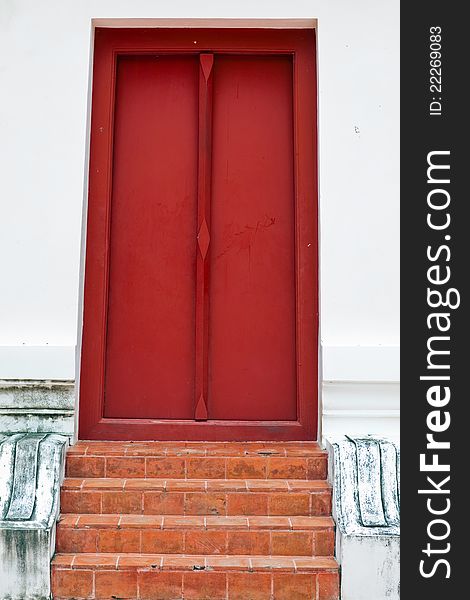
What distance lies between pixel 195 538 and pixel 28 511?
98 cm

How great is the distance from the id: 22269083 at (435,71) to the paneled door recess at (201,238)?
32.6 inches

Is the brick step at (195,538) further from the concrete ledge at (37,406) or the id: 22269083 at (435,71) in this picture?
the id: 22269083 at (435,71)

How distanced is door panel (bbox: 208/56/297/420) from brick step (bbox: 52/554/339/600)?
1.17 metres

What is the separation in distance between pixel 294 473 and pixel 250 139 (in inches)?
93.8

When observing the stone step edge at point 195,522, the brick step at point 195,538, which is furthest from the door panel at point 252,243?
the brick step at point 195,538

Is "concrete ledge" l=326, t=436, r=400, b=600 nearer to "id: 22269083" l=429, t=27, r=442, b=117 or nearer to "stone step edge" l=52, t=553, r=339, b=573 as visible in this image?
"stone step edge" l=52, t=553, r=339, b=573

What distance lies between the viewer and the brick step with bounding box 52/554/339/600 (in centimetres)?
380

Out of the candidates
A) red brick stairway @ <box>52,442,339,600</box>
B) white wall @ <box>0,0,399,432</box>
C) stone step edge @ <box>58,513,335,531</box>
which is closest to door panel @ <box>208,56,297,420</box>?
white wall @ <box>0,0,399,432</box>

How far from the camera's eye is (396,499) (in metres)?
4.02

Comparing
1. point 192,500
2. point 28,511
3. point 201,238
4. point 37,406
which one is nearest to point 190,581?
point 192,500

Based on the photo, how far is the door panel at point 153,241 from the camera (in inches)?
188

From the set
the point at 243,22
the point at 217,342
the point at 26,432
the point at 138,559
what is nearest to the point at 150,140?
the point at 243,22

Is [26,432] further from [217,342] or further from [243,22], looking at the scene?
[243,22]

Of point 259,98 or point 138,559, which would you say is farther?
point 259,98
